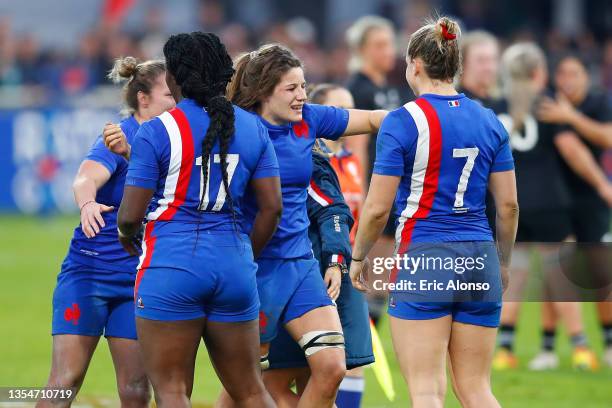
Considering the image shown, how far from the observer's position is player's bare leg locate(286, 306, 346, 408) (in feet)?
19.2

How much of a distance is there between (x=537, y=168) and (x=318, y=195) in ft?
12.4

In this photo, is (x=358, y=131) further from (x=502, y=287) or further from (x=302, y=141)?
→ (x=502, y=287)

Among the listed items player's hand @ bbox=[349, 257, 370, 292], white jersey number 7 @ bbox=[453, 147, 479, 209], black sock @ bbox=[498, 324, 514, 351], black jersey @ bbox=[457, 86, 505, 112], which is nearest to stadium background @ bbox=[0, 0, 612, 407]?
black sock @ bbox=[498, 324, 514, 351]

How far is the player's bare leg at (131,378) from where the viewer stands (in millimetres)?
6164

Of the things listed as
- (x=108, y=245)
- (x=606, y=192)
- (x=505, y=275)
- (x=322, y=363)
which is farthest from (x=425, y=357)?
(x=606, y=192)

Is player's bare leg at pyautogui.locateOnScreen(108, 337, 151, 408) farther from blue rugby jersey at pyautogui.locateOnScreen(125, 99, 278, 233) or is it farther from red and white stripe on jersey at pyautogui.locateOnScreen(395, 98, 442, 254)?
red and white stripe on jersey at pyautogui.locateOnScreen(395, 98, 442, 254)

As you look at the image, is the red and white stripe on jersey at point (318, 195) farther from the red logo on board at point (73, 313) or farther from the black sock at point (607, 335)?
the black sock at point (607, 335)

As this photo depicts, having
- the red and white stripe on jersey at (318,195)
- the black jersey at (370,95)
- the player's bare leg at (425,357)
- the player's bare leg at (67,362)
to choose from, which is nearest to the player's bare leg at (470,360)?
the player's bare leg at (425,357)

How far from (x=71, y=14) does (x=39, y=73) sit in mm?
6508

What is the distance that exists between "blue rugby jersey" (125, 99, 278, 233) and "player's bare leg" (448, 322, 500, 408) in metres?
1.25

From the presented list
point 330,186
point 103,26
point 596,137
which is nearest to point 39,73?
point 103,26

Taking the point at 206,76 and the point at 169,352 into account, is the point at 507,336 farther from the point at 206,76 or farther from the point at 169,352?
the point at 206,76

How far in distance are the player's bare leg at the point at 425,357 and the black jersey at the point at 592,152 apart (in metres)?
4.32

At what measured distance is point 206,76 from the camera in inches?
211
